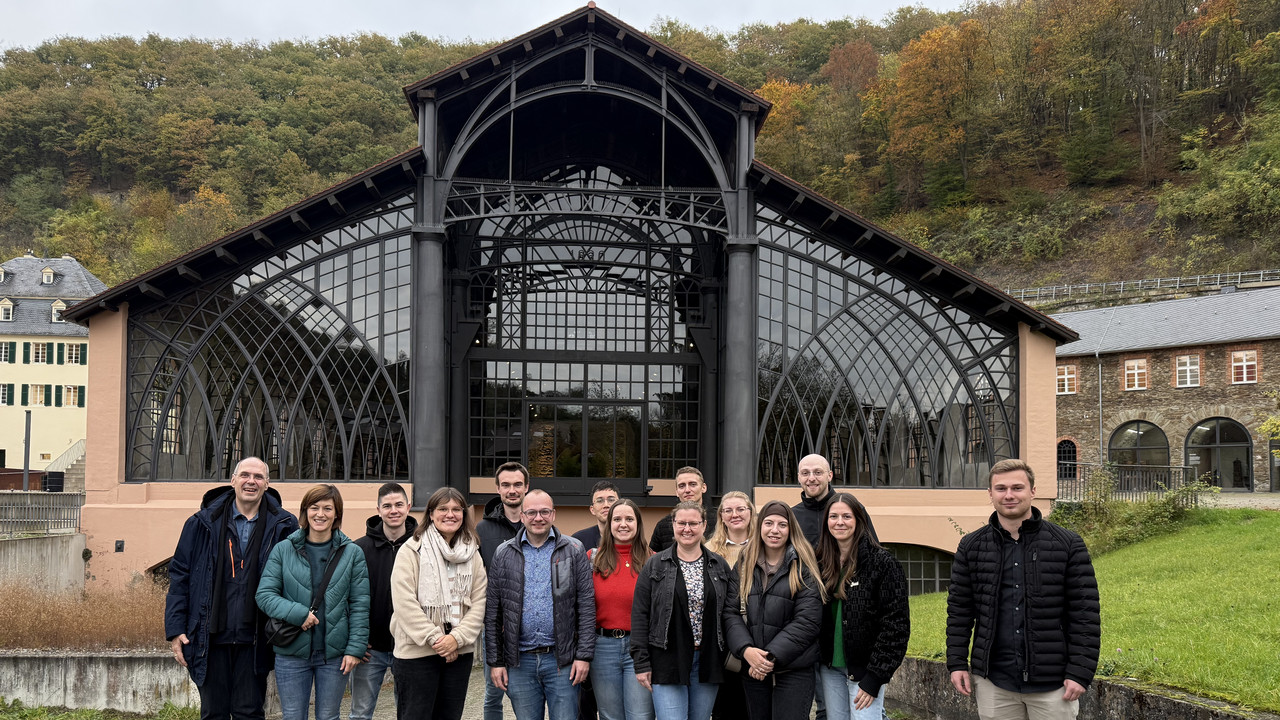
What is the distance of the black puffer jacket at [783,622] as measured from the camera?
4797 millimetres

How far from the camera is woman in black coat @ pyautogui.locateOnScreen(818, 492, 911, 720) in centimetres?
481

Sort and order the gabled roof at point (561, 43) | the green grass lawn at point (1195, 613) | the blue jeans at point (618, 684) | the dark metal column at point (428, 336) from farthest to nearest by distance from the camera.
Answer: the dark metal column at point (428, 336), the gabled roof at point (561, 43), the green grass lawn at point (1195, 613), the blue jeans at point (618, 684)

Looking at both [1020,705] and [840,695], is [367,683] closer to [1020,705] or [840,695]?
[840,695]

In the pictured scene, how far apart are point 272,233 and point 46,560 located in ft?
22.3

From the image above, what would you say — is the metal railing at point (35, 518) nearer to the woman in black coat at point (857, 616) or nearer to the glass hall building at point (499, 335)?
the glass hall building at point (499, 335)

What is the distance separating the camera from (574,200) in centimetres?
1723

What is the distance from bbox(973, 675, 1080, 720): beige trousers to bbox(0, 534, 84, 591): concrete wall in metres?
14.7

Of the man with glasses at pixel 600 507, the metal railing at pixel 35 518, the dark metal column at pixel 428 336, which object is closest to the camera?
the man with glasses at pixel 600 507

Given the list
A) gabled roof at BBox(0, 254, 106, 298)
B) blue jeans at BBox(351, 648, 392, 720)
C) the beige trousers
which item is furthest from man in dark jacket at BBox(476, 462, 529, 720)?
gabled roof at BBox(0, 254, 106, 298)

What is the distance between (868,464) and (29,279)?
41731mm

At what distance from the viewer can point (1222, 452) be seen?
2877cm

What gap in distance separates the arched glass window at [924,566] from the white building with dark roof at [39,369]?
1517 inches

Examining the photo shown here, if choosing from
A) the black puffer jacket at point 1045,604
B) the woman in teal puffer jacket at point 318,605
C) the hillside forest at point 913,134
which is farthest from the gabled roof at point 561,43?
the hillside forest at point 913,134

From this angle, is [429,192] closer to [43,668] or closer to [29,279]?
[43,668]
